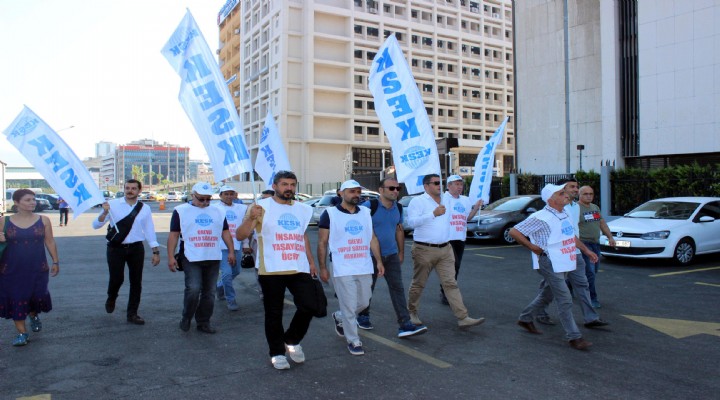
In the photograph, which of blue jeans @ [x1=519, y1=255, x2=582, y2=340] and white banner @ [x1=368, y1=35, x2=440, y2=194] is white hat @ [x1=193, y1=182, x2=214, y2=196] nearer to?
white banner @ [x1=368, y1=35, x2=440, y2=194]

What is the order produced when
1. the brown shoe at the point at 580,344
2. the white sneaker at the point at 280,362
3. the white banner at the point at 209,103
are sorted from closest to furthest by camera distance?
the white sneaker at the point at 280,362 < the brown shoe at the point at 580,344 < the white banner at the point at 209,103

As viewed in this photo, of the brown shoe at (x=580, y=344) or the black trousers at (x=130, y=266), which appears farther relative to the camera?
the black trousers at (x=130, y=266)

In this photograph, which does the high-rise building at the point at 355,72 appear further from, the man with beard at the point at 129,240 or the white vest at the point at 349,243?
the white vest at the point at 349,243

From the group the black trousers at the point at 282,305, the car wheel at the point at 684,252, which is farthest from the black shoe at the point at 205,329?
the car wheel at the point at 684,252

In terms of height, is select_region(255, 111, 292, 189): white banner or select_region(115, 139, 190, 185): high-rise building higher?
select_region(115, 139, 190, 185): high-rise building

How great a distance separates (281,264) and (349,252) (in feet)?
2.50

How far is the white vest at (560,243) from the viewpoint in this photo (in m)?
5.76

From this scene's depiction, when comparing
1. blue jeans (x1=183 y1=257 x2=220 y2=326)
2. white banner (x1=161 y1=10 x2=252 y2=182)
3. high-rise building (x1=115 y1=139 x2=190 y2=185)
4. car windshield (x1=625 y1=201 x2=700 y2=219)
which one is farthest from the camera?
high-rise building (x1=115 y1=139 x2=190 y2=185)

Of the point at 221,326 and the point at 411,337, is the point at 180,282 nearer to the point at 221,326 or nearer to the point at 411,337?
the point at 221,326

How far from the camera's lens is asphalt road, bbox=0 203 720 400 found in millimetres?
4418

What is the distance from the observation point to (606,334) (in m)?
6.15

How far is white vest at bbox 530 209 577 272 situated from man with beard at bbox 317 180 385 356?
185 cm

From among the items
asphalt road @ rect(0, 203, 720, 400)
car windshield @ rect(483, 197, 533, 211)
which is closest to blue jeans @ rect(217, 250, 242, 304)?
asphalt road @ rect(0, 203, 720, 400)

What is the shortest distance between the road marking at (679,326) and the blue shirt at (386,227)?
316cm
